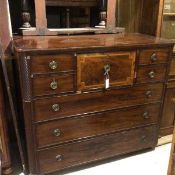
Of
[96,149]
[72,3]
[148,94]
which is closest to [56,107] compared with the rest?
[96,149]

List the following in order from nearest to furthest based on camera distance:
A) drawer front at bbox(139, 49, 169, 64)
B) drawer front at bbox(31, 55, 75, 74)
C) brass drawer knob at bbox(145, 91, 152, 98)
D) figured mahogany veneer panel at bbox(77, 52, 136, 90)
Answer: drawer front at bbox(31, 55, 75, 74) → figured mahogany veneer panel at bbox(77, 52, 136, 90) → drawer front at bbox(139, 49, 169, 64) → brass drawer knob at bbox(145, 91, 152, 98)

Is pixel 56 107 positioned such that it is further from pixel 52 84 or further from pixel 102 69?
pixel 102 69

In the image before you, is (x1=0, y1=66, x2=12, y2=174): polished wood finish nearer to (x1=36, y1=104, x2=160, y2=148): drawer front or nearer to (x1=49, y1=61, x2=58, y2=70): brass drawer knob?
(x1=36, y1=104, x2=160, y2=148): drawer front

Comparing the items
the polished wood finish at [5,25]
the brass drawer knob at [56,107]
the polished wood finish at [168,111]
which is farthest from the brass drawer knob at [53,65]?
the polished wood finish at [168,111]

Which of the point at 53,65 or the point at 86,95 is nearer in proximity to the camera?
the point at 53,65

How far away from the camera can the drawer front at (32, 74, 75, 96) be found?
1.45 meters

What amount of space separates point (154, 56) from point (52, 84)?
0.76 meters

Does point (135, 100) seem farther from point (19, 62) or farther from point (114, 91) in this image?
point (19, 62)

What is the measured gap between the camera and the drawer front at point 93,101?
5.04 feet

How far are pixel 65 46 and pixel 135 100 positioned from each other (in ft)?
2.26

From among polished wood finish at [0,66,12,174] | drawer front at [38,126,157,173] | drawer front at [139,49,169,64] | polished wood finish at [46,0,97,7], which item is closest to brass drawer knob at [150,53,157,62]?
drawer front at [139,49,169,64]

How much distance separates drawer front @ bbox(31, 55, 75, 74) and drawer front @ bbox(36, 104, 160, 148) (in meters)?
0.37

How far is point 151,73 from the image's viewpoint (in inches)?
69.1

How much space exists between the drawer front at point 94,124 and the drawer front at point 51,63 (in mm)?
367
